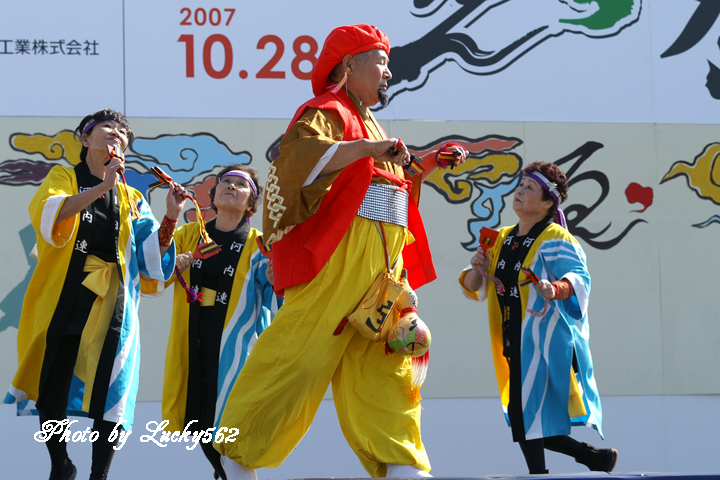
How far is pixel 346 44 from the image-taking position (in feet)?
7.66

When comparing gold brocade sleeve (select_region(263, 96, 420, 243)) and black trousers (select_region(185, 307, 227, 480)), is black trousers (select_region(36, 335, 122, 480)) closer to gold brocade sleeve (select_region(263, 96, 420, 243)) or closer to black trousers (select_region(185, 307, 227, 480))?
black trousers (select_region(185, 307, 227, 480))

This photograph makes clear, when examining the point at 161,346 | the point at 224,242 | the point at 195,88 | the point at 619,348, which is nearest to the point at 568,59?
the point at 619,348

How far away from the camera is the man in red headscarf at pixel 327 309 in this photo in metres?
2.12

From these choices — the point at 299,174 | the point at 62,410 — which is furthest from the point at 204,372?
the point at 299,174

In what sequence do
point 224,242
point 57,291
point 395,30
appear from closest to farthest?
point 57,291 < point 224,242 < point 395,30

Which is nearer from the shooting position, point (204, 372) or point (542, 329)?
point (542, 329)

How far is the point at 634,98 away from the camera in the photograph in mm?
4961

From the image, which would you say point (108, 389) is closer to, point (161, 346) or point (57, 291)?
point (57, 291)

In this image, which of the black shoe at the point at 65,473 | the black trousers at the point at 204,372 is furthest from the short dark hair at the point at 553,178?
the black shoe at the point at 65,473

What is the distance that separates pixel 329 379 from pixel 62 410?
1.14 meters

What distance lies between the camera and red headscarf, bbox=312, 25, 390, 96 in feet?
7.63

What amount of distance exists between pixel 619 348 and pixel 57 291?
3.42 metres

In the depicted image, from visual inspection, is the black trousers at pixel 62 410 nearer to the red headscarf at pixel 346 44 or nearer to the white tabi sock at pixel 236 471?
the white tabi sock at pixel 236 471

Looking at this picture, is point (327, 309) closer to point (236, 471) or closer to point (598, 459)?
point (236, 471)
